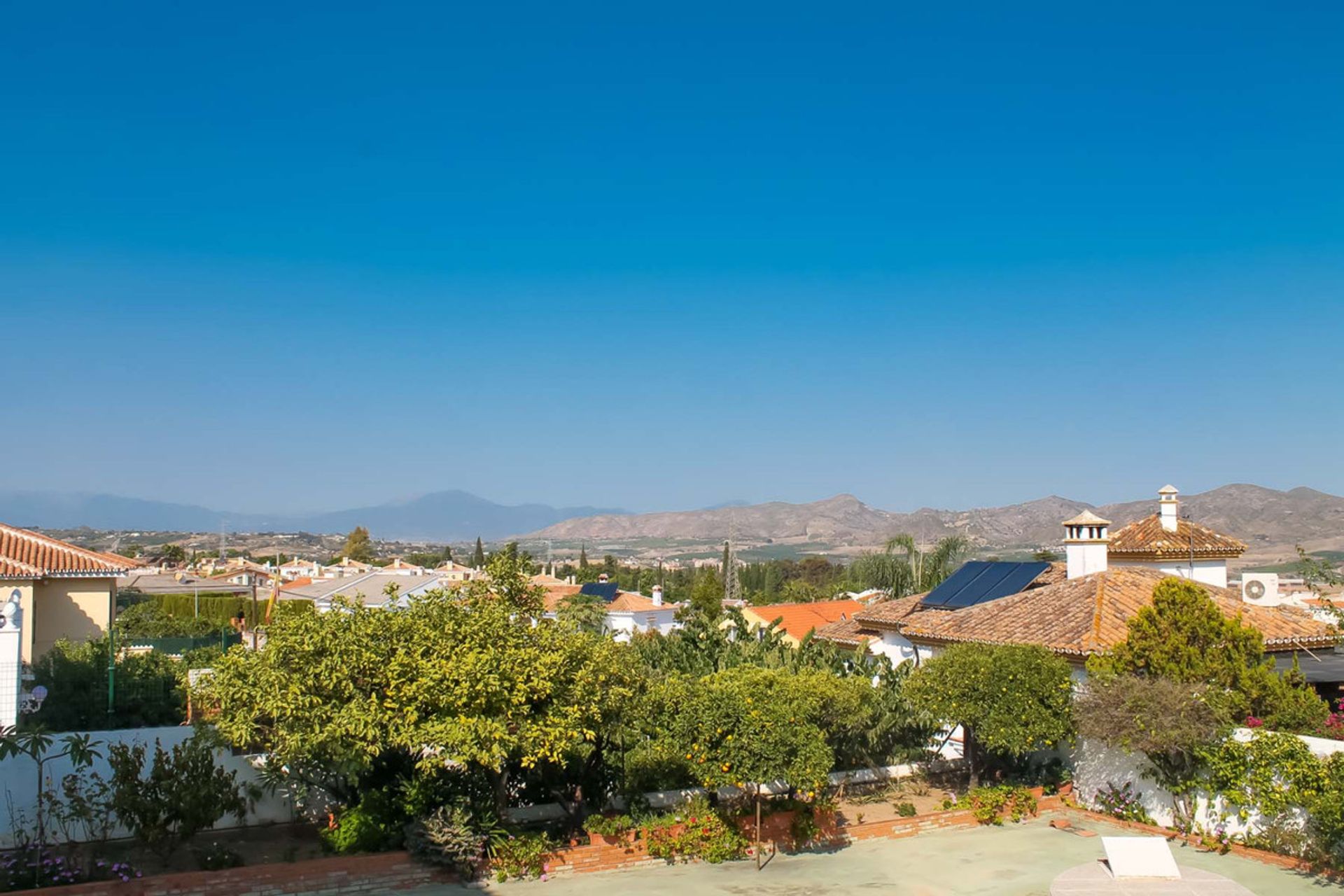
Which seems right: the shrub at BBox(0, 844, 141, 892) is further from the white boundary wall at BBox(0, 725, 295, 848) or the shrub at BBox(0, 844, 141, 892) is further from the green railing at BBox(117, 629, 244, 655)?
the green railing at BBox(117, 629, 244, 655)

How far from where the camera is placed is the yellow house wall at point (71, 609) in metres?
26.5

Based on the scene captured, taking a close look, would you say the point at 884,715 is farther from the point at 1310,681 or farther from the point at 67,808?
the point at 67,808

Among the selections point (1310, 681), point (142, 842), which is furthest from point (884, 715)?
point (142, 842)

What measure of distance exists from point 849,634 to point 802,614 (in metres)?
17.6

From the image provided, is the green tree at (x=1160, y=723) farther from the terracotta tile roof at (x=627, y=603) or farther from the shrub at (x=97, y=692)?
the terracotta tile roof at (x=627, y=603)

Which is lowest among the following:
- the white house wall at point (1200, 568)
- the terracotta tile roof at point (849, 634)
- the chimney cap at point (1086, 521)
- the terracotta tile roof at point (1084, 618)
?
the terracotta tile roof at point (849, 634)

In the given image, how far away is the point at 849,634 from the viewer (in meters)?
30.2

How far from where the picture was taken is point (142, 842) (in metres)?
13.9

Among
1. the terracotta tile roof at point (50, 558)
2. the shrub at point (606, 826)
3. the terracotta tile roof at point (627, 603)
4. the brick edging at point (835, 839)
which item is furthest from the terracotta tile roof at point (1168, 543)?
the terracotta tile roof at point (627, 603)

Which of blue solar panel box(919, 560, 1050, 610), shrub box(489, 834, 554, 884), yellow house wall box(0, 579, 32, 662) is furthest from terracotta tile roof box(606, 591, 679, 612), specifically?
shrub box(489, 834, 554, 884)

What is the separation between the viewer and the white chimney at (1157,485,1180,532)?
28328mm

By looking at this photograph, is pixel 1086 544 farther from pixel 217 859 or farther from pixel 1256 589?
pixel 217 859

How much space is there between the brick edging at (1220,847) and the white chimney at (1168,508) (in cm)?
1280

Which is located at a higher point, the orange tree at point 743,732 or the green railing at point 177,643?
the orange tree at point 743,732
